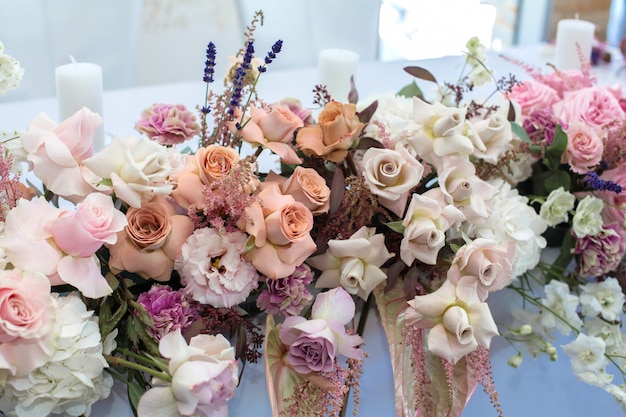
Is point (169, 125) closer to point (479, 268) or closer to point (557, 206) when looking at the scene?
point (479, 268)

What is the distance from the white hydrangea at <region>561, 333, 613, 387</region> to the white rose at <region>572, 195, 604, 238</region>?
160 millimetres

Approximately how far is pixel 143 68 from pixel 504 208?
2.19 meters

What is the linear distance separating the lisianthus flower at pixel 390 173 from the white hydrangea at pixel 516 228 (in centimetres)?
13

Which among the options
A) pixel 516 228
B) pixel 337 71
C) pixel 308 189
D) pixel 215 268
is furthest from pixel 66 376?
pixel 337 71

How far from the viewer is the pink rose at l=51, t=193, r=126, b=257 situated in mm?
638

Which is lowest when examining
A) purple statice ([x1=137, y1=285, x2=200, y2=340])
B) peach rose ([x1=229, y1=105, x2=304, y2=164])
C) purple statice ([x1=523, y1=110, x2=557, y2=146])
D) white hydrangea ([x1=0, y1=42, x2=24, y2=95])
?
purple statice ([x1=137, y1=285, x2=200, y2=340])

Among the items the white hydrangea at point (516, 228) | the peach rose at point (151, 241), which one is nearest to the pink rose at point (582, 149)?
the white hydrangea at point (516, 228)

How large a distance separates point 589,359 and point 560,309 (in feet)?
0.26

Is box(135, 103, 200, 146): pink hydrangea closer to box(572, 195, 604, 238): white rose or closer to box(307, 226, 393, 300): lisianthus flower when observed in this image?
box(307, 226, 393, 300): lisianthus flower

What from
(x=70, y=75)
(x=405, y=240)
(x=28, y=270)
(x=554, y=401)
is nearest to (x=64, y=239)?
(x=28, y=270)

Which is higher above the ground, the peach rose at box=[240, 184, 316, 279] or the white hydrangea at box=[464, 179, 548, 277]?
the peach rose at box=[240, 184, 316, 279]

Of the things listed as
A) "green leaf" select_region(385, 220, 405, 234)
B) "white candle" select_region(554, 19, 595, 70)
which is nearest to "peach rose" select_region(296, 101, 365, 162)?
"green leaf" select_region(385, 220, 405, 234)

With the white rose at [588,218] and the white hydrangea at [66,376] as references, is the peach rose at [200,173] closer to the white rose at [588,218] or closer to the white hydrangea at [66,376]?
the white hydrangea at [66,376]

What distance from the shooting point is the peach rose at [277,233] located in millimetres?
729
